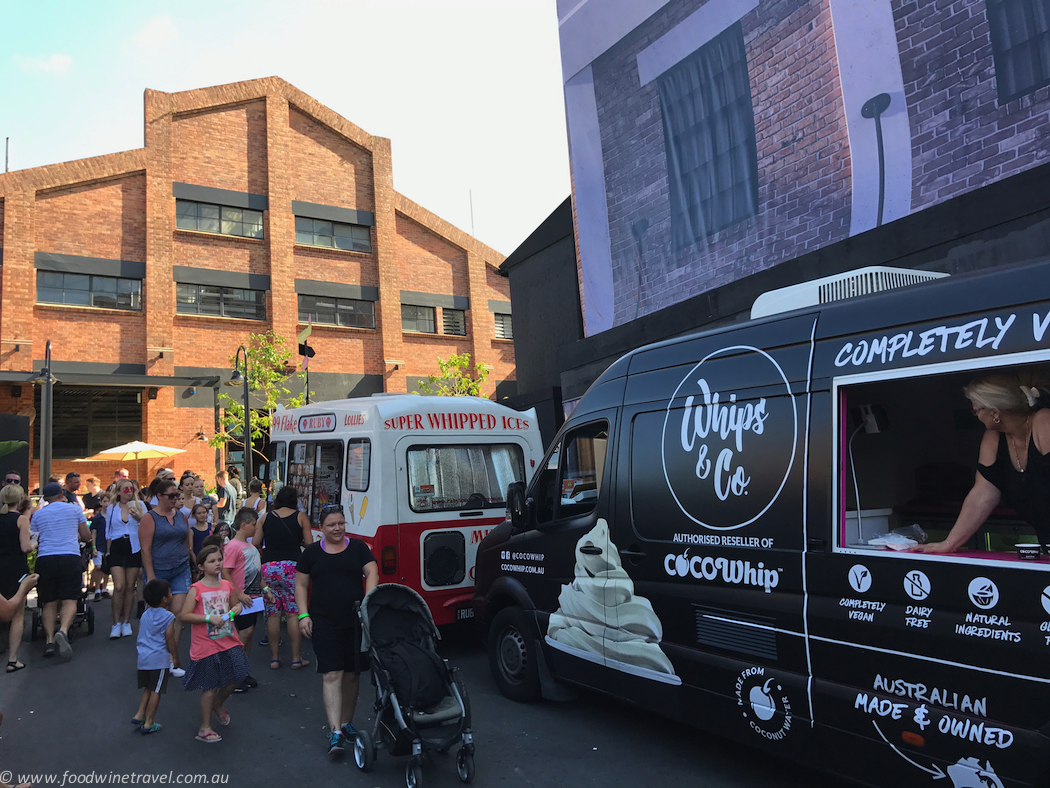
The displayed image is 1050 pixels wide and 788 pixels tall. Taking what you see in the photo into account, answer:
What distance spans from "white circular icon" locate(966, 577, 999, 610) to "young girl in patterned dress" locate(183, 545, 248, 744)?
490cm

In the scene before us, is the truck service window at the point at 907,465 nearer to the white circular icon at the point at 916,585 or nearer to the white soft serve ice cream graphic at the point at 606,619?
the white circular icon at the point at 916,585

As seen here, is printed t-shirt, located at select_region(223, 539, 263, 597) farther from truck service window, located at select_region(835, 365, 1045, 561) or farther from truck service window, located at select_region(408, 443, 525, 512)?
truck service window, located at select_region(835, 365, 1045, 561)

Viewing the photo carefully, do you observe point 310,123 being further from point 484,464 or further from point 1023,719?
point 1023,719

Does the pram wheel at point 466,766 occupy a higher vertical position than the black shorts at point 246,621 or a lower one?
lower

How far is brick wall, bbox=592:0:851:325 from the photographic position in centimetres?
992

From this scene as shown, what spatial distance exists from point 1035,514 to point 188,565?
7.89m

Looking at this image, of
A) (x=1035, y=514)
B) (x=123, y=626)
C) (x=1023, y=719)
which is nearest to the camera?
(x=1023, y=719)

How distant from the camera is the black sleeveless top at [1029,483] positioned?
3.26 metres

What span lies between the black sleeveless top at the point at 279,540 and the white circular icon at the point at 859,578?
18.2 feet

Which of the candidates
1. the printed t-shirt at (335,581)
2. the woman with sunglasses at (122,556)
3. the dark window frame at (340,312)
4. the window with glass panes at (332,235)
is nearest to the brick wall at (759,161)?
the printed t-shirt at (335,581)

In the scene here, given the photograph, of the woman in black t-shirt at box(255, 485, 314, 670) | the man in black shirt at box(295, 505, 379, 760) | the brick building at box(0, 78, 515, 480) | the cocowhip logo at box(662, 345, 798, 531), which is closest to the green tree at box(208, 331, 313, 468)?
the brick building at box(0, 78, 515, 480)

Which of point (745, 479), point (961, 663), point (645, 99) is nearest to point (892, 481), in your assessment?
point (745, 479)

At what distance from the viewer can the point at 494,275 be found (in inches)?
1281

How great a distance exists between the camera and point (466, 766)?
4625 millimetres
